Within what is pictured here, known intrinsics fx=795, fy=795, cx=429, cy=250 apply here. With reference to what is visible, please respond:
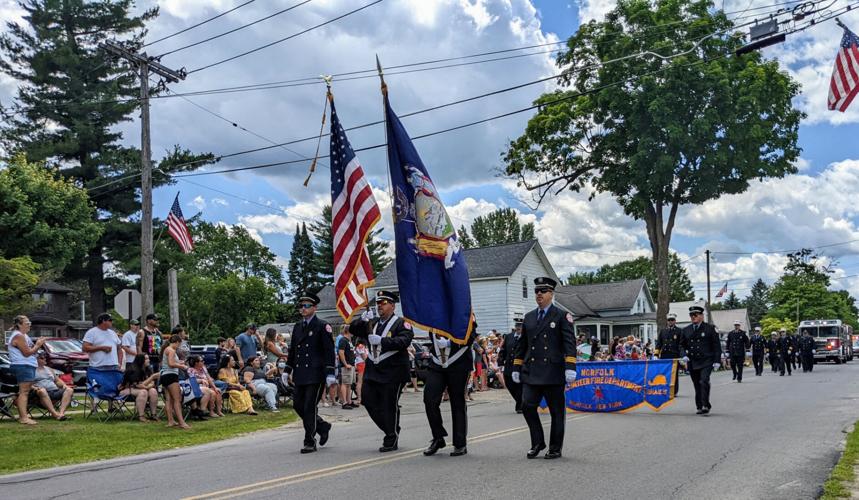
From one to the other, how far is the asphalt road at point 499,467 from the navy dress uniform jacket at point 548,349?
0.96 meters

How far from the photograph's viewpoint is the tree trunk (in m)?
41.7

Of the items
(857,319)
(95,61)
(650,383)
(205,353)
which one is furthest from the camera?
(857,319)

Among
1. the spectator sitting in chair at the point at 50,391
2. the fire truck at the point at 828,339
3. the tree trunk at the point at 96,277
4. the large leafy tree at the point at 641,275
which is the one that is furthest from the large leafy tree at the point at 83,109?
the large leafy tree at the point at 641,275

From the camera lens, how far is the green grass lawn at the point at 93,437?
10.8 metres

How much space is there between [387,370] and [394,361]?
0.14m

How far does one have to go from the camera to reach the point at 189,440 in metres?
12.6

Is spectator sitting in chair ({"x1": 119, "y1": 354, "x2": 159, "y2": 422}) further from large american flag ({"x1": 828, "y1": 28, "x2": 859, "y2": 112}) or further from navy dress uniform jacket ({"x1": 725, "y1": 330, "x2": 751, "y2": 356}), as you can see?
navy dress uniform jacket ({"x1": 725, "y1": 330, "x2": 751, "y2": 356})

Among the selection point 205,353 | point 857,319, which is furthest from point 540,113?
point 857,319

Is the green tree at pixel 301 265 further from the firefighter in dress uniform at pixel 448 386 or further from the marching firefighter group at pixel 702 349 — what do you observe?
the firefighter in dress uniform at pixel 448 386

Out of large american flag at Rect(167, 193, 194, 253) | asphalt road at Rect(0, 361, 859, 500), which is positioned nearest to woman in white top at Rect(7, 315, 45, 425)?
asphalt road at Rect(0, 361, 859, 500)

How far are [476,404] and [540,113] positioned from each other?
26.1 metres

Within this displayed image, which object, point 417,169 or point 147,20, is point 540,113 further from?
point 417,169

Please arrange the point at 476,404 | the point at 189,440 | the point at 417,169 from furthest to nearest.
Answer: the point at 476,404
the point at 189,440
the point at 417,169

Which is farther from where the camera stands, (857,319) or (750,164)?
(857,319)
